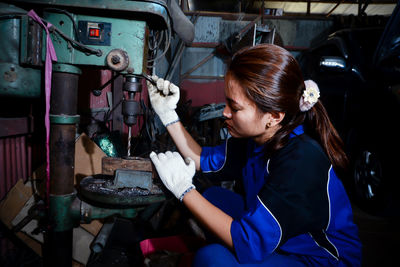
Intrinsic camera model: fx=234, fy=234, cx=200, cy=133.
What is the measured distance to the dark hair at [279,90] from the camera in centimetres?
98

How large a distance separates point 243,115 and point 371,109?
1.97m

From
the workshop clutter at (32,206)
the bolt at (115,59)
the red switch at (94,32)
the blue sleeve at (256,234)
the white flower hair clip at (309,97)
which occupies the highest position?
the red switch at (94,32)

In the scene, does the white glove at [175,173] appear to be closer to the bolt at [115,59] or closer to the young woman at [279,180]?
the young woman at [279,180]

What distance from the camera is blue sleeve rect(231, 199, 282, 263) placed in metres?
0.83

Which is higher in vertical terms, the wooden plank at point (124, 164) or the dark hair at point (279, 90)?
the dark hair at point (279, 90)

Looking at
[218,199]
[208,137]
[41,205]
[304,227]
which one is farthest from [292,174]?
[208,137]

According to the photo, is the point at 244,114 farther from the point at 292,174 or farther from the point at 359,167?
the point at 359,167

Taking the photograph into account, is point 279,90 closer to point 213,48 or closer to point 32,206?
point 32,206

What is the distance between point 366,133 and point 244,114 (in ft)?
6.50

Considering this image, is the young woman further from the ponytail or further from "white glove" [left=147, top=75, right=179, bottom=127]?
"white glove" [left=147, top=75, right=179, bottom=127]

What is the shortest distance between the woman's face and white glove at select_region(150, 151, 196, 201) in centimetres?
30

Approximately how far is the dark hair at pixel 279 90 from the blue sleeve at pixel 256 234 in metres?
0.30

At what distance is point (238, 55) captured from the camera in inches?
42.4

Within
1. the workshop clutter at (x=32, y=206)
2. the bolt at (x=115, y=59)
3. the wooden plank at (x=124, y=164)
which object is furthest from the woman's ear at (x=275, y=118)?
the workshop clutter at (x=32, y=206)
